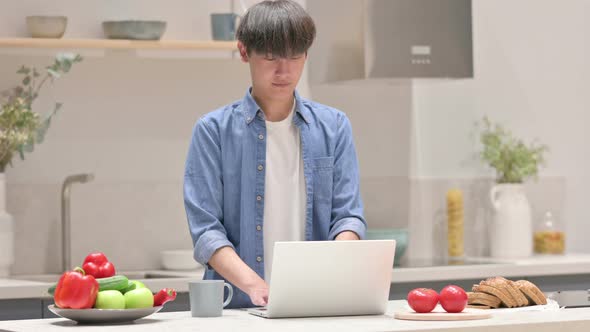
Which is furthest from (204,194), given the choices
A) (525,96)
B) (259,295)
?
(525,96)

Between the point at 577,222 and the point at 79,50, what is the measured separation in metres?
2.36

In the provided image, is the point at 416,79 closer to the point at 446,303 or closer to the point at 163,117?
the point at 163,117

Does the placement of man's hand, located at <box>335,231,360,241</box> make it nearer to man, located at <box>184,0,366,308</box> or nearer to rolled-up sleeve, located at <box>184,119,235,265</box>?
man, located at <box>184,0,366,308</box>

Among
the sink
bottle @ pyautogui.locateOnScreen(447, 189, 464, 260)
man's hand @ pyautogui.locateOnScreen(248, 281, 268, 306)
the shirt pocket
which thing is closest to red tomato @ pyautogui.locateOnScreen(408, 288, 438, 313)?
man's hand @ pyautogui.locateOnScreen(248, 281, 268, 306)

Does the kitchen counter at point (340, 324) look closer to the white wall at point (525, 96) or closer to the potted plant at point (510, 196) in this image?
the potted plant at point (510, 196)

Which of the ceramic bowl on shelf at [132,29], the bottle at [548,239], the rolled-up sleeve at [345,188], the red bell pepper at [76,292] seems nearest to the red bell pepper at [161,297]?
the red bell pepper at [76,292]

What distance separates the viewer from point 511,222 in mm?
4746

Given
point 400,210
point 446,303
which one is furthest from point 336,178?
point 400,210

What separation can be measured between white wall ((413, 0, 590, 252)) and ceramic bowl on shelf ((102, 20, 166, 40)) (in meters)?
1.18

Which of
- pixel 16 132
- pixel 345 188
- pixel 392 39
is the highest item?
pixel 392 39

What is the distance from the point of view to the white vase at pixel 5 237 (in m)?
3.95

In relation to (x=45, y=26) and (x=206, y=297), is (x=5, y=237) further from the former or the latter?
(x=206, y=297)

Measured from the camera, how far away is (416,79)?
4.50 meters

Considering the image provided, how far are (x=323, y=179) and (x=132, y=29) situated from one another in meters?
1.60
